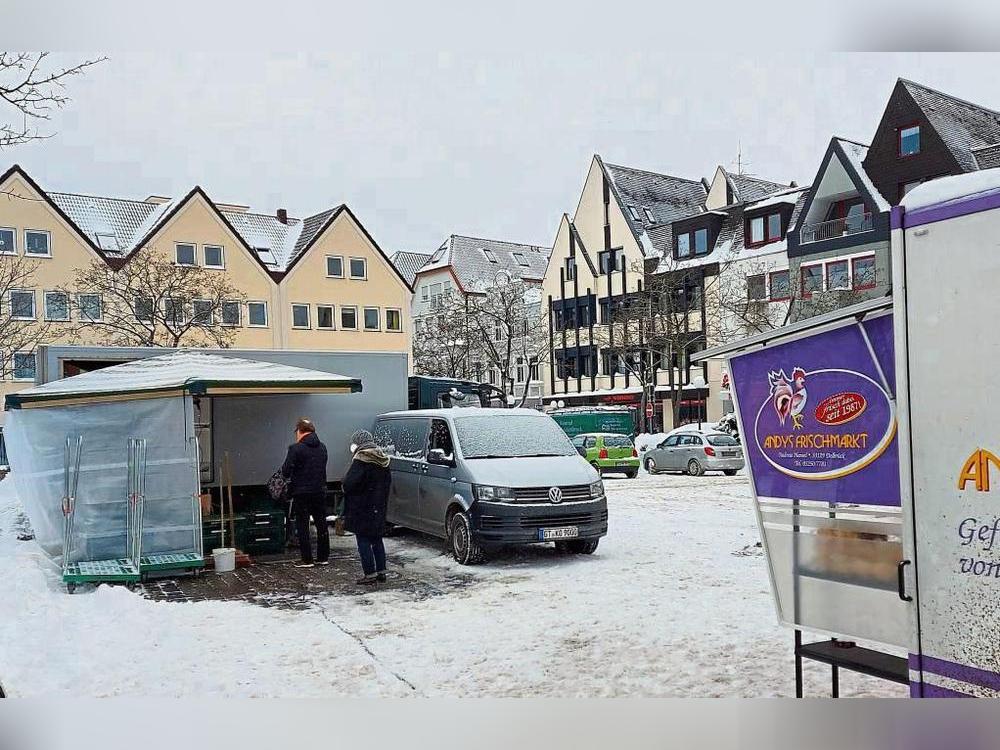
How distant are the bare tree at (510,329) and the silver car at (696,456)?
4.44 m

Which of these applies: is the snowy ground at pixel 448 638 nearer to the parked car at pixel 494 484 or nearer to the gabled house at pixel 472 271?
the parked car at pixel 494 484

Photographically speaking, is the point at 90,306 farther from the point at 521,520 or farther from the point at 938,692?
the point at 938,692

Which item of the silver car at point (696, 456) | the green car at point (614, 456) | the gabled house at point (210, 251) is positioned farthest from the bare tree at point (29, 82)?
the green car at point (614, 456)

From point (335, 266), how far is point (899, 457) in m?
5.73

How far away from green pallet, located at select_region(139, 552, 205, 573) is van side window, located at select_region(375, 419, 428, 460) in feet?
7.93

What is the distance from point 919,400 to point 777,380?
2.87 feet

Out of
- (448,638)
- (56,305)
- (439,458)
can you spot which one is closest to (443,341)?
(439,458)

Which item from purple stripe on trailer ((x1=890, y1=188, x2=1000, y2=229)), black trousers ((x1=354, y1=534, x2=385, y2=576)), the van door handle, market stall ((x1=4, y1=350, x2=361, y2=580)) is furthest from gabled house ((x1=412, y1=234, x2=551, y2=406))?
the van door handle

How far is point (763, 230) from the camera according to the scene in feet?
22.5

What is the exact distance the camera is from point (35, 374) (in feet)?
30.0

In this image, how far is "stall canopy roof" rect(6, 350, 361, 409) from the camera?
846cm

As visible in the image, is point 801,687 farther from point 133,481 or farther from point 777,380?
point 133,481

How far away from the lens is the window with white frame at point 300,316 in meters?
9.34

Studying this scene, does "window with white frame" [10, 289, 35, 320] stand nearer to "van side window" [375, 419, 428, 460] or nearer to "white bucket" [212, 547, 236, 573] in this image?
"white bucket" [212, 547, 236, 573]
